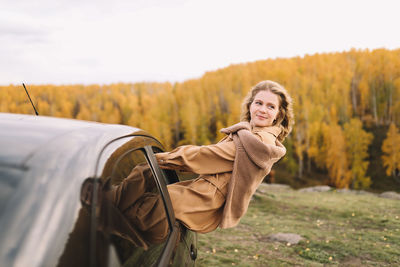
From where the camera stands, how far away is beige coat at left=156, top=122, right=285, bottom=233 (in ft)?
7.22

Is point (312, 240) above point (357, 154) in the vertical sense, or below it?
above

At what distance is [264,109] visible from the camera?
3.06 metres

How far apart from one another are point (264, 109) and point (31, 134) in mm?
2190

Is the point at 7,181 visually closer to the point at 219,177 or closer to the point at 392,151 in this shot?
the point at 219,177

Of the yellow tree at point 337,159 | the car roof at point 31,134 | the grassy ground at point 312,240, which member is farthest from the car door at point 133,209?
the yellow tree at point 337,159

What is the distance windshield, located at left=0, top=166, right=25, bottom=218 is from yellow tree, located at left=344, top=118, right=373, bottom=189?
164ft

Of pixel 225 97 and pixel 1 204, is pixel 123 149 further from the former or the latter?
pixel 225 97

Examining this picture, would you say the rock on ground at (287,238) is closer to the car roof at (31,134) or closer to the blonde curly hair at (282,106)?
the blonde curly hair at (282,106)

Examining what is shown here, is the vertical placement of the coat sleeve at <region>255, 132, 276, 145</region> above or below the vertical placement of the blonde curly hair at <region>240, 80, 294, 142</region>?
below

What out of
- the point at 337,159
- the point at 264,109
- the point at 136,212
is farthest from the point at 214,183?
the point at 337,159

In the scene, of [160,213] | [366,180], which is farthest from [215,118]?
[160,213]

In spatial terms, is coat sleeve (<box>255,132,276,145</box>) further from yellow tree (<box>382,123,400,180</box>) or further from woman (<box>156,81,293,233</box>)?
yellow tree (<box>382,123,400,180</box>)

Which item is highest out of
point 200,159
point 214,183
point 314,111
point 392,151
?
point 200,159

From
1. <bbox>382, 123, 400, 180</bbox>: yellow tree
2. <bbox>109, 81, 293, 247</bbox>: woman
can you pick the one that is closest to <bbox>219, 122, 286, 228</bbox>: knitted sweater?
<bbox>109, 81, 293, 247</bbox>: woman
